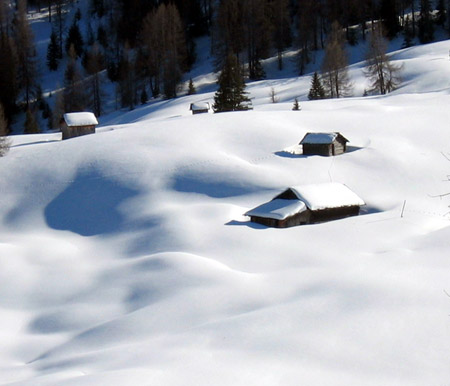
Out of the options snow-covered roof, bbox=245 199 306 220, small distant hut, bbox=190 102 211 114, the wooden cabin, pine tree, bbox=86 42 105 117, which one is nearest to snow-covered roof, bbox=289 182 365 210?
the wooden cabin

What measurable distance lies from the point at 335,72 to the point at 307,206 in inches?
1292

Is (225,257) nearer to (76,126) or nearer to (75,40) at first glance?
(76,126)

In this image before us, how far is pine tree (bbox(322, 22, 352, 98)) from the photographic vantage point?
192 ft

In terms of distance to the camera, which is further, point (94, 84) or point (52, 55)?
point (52, 55)

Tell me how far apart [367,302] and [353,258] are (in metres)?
7.17

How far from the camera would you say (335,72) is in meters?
60.0

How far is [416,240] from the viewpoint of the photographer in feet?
84.9

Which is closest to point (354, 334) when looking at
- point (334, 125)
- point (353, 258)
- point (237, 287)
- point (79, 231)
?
point (237, 287)

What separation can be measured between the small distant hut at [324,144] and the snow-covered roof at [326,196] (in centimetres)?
703

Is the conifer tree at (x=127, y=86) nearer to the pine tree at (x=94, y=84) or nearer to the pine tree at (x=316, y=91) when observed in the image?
the pine tree at (x=94, y=84)

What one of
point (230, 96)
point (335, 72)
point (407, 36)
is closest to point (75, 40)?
point (230, 96)

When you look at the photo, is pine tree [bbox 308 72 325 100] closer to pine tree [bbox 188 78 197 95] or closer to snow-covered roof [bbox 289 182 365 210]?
pine tree [bbox 188 78 197 95]

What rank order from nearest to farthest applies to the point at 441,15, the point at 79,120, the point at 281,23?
the point at 79,120, the point at 441,15, the point at 281,23

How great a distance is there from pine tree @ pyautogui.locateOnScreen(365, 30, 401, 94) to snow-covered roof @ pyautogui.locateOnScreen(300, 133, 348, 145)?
20.5 metres
